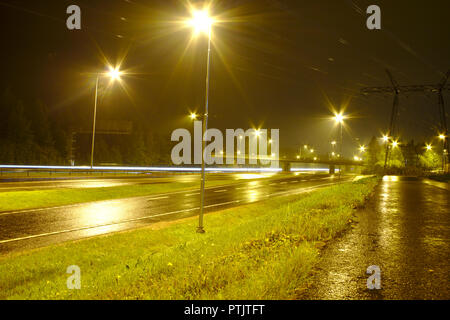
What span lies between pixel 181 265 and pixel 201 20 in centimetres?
876

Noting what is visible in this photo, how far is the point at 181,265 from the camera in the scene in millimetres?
6738

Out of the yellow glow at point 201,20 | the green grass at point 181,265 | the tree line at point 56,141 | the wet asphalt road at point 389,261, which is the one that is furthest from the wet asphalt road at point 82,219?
the tree line at point 56,141

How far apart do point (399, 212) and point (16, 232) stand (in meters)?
15.6

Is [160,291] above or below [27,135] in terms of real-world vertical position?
below

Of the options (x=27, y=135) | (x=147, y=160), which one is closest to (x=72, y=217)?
(x=27, y=135)

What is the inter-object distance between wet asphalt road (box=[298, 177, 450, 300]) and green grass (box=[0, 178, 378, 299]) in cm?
40

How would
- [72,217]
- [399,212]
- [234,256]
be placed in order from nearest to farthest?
[234,256] < [399,212] < [72,217]

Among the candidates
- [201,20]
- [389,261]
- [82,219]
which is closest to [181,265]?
[389,261]

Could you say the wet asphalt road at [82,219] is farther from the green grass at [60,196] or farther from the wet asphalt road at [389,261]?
the wet asphalt road at [389,261]

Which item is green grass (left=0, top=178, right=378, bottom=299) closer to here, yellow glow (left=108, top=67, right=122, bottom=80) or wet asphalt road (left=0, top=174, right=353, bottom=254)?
wet asphalt road (left=0, top=174, right=353, bottom=254)

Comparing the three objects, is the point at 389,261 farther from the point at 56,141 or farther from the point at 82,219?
the point at 56,141

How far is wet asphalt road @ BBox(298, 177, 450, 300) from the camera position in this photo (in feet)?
16.3

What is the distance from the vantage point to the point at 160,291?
5062 mm
